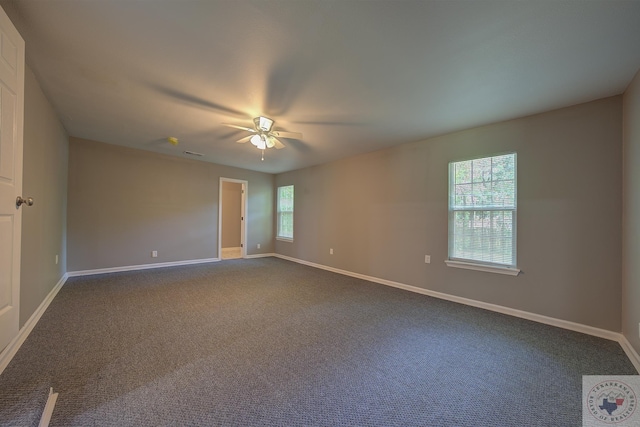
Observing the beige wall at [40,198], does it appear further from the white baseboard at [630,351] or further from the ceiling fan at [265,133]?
the white baseboard at [630,351]

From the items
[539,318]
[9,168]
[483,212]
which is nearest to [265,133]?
[9,168]

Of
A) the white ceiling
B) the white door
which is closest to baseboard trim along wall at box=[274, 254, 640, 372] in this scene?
the white ceiling

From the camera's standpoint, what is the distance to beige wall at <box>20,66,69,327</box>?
7.47ft

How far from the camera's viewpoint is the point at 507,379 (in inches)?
70.6

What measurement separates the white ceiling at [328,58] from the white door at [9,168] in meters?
0.34

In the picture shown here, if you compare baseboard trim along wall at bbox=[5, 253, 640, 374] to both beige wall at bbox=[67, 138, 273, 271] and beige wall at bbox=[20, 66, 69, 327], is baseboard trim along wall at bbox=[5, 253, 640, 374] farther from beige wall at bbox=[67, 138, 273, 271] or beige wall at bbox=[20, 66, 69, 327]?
beige wall at bbox=[67, 138, 273, 271]

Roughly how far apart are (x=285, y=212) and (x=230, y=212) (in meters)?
2.14

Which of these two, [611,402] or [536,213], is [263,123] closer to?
[536,213]

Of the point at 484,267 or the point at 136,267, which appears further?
the point at 136,267

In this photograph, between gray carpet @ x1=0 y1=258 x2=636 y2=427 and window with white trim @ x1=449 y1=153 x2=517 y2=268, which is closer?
gray carpet @ x1=0 y1=258 x2=636 y2=427

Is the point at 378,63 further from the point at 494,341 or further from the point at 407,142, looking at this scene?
the point at 494,341

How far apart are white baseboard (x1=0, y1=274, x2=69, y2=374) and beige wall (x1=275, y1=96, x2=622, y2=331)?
13.8 ft

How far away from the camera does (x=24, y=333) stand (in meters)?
2.23

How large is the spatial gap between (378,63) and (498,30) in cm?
78
